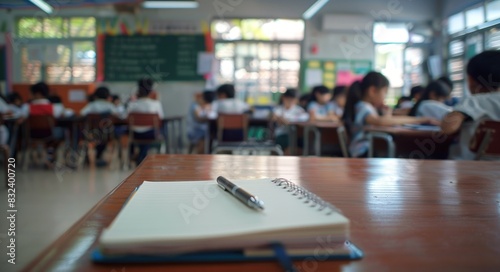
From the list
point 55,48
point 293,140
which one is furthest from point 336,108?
point 55,48

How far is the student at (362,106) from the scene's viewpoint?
2850mm

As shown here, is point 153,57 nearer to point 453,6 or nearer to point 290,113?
point 290,113

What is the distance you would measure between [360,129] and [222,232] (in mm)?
2714

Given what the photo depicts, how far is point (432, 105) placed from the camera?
295 cm

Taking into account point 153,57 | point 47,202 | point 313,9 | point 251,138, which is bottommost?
point 47,202

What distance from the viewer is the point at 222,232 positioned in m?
0.31

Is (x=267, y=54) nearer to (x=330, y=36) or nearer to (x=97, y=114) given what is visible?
(x=330, y=36)

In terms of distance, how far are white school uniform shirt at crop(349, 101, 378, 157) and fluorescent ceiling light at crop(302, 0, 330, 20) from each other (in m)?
3.59

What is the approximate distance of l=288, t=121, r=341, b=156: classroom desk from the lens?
11.0ft

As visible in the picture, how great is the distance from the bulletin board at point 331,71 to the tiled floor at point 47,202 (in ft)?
13.6

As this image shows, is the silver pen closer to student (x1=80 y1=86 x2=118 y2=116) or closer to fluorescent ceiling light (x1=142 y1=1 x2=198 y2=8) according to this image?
student (x1=80 y1=86 x2=118 y2=116)

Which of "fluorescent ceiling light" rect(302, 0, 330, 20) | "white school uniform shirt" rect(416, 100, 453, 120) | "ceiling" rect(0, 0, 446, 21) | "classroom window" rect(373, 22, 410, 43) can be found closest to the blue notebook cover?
"white school uniform shirt" rect(416, 100, 453, 120)

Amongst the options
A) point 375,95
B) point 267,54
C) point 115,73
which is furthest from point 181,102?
point 375,95

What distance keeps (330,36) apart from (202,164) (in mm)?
6953
